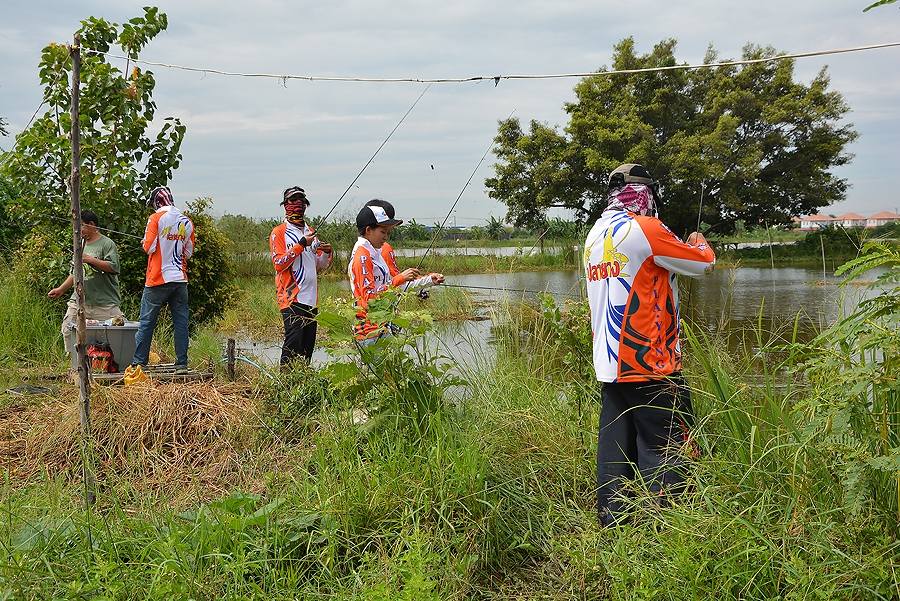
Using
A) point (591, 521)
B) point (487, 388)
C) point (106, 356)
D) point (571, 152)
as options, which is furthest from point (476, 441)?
point (571, 152)

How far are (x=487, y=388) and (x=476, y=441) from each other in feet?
3.84

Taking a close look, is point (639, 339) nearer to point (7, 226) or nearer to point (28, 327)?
→ point (28, 327)

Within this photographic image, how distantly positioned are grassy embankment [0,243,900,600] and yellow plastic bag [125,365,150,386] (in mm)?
726

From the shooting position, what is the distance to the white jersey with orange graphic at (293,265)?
17.8 ft

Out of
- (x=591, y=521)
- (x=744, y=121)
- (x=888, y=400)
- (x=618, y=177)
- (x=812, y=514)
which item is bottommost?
(x=591, y=521)

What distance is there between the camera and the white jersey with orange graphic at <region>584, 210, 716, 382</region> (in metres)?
3.03

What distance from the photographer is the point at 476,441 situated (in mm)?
3338

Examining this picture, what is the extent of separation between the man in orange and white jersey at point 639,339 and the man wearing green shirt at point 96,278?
4461mm

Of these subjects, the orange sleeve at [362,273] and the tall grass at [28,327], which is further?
the tall grass at [28,327]

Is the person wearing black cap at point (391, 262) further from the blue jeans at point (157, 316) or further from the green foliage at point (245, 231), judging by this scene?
the green foliage at point (245, 231)

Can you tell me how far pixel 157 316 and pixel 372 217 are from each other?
2289 mm

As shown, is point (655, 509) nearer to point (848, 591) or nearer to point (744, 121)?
point (848, 591)

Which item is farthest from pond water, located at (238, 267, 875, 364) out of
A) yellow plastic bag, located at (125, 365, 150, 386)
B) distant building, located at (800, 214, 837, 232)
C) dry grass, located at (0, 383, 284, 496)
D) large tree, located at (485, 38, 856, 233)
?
large tree, located at (485, 38, 856, 233)

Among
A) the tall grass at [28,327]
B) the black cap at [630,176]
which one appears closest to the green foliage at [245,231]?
the tall grass at [28,327]
